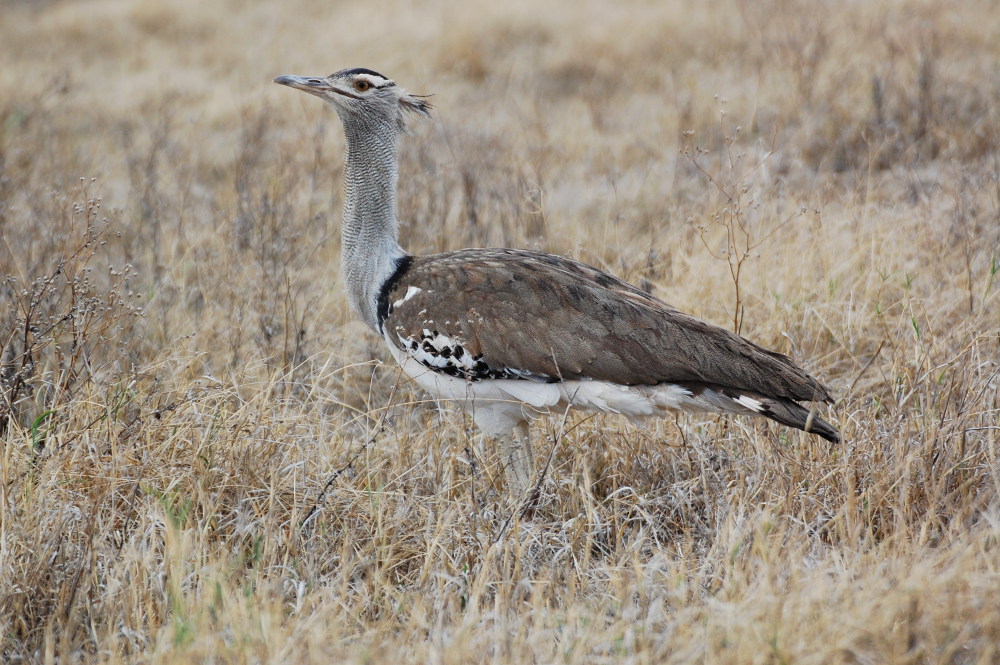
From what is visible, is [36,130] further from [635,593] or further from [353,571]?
[635,593]

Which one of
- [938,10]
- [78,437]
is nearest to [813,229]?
[78,437]

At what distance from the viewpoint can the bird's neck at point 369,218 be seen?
3467 mm

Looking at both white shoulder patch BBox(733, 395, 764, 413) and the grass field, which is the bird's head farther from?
white shoulder patch BBox(733, 395, 764, 413)

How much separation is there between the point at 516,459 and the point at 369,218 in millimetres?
949

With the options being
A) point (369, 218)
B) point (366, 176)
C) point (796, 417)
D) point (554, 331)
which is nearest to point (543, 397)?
point (554, 331)

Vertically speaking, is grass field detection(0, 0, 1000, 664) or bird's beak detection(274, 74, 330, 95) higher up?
bird's beak detection(274, 74, 330, 95)

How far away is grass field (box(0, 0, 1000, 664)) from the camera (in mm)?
2396

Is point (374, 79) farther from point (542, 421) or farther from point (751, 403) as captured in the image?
point (751, 403)

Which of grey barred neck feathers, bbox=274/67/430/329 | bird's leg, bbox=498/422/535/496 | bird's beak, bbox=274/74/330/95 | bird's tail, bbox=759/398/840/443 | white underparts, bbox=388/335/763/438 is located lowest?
bird's leg, bbox=498/422/535/496

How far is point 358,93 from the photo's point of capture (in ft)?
11.6

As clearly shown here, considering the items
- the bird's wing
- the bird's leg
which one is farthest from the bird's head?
the bird's leg

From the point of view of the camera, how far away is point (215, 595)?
2.49 m

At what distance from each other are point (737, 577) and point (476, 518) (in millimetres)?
831

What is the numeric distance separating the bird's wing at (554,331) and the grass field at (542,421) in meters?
0.24
